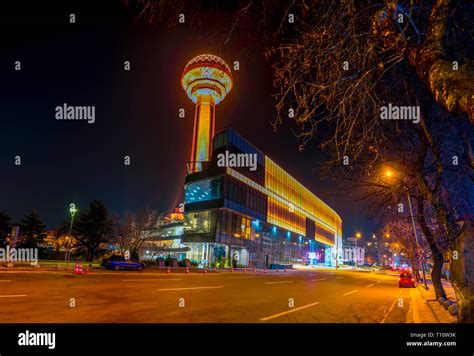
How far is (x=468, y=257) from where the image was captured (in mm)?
7027

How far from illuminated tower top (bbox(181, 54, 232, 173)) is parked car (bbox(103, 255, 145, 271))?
42282mm

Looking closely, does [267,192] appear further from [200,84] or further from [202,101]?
[200,84]

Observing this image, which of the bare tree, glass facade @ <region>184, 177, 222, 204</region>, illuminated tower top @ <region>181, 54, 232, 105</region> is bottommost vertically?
the bare tree

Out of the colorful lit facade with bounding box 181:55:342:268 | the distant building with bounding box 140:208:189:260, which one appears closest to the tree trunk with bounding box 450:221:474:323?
the colorful lit facade with bounding box 181:55:342:268

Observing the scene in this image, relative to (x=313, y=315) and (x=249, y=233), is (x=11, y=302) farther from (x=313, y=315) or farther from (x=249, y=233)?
(x=249, y=233)

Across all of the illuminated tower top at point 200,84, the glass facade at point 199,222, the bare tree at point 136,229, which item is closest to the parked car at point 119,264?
the bare tree at point 136,229

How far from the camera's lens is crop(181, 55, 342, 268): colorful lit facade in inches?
2055

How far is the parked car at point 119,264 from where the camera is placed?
31656 millimetres

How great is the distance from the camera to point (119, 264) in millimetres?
31734

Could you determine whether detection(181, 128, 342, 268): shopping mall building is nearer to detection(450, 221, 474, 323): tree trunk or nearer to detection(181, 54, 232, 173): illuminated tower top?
detection(181, 54, 232, 173): illuminated tower top

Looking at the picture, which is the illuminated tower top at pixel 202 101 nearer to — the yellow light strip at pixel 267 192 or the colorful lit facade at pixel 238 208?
the colorful lit facade at pixel 238 208
